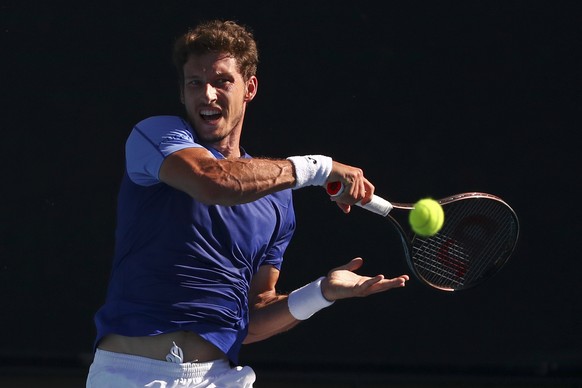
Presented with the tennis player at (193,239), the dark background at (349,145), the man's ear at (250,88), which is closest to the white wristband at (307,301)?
the tennis player at (193,239)

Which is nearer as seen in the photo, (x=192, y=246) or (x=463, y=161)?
(x=192, y=246)

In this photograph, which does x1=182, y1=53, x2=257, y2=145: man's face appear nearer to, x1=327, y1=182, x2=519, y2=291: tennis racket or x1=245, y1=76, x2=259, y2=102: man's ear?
x1=245, y1=76, x2=259, y2=102: man's ear

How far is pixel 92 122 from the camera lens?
196 inches

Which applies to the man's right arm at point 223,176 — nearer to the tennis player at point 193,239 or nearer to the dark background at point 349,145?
the tennis player at point 193,239

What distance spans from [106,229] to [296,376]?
1.04m

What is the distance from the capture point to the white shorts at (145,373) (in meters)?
3.01

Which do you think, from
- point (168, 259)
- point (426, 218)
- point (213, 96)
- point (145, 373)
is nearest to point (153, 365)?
point (145, 373)

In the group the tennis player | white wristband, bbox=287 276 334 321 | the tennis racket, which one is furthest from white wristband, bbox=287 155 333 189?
the tennis racket

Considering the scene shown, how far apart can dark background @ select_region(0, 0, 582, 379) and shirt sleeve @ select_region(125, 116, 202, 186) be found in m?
1.93

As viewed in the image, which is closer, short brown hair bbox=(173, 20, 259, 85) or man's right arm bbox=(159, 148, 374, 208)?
man's right arm bbox=(159, 148, 374, 208)

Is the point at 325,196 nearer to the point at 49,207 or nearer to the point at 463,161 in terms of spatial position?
the point at 463,161

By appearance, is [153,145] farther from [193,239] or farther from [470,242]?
[470,242]

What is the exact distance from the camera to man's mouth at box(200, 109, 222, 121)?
324 cm

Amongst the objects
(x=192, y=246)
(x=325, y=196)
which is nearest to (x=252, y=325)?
(x=192, y=246)
